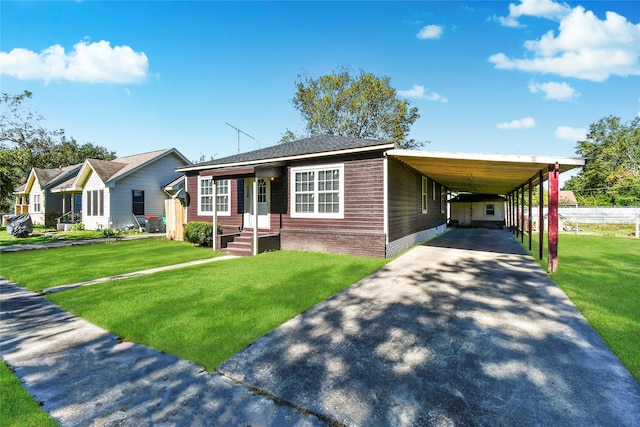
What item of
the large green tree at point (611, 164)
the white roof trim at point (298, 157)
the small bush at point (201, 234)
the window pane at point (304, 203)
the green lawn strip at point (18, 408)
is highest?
the large green tree at point (611, 164)

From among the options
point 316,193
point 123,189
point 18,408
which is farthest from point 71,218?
point 18,408

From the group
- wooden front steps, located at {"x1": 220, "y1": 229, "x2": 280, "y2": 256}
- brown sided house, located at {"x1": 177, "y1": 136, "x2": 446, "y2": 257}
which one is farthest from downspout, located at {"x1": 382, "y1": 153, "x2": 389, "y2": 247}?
wooden front steps, located at {"x1": 220, "y1": 229, "x2": 280, "y2": 256}

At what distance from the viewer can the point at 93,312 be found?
4.47 metres

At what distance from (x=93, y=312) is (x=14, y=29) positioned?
12.8m

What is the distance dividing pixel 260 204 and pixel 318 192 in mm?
2980

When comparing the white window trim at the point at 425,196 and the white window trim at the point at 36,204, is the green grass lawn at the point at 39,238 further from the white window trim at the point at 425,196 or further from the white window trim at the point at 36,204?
the white window trim at the point at 425,196

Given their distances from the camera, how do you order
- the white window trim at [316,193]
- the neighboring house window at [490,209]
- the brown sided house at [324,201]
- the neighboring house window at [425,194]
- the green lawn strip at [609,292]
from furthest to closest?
1. the neighboring house window at [490,209]
2. the neighboring house window at [425,194]
3. the white window trim at [316,193]
4. the brown sided house at [324,201]
5. the green lawn strip at [609,292]

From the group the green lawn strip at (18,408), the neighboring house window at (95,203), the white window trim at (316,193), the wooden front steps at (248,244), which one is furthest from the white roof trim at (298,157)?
the neighboring house window at (95,203)

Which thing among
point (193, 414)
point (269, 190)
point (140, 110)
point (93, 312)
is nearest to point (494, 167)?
point (269, 190)

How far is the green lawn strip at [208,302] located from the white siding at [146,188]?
1508cm

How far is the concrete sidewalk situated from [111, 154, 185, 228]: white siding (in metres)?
16.7

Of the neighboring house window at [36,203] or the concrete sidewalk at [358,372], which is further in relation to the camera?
the neighboring house window at [36,203]

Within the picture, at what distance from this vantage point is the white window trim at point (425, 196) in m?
14.1

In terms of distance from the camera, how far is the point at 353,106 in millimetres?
31938
